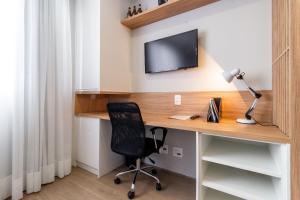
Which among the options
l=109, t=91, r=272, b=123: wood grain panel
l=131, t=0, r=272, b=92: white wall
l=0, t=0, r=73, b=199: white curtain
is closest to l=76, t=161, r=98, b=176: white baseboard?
l=0, t=0, r=73, b=199: white curtain

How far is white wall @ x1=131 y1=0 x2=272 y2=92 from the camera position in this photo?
61.9 inches

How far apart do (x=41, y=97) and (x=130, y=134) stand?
109 cm

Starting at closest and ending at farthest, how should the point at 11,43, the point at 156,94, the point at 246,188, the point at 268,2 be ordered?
the point at 246,188
the point at 268,2
the point at 11,43
the point at 156,94

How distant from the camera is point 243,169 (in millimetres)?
1252

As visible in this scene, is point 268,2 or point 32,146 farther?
point 32,146

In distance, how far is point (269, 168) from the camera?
1094 mm

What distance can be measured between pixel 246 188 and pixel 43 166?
2070 millimetres

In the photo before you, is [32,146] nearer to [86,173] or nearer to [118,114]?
[86,173]

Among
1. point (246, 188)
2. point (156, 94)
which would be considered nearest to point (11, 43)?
point (156, 94)

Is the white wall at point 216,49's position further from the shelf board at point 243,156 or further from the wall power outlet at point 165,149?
the shelf board at point 243,156

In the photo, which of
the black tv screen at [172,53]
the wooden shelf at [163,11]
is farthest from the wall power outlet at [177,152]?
the wooden shelf at [163,11]

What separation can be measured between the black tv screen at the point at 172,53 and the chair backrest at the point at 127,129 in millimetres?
821

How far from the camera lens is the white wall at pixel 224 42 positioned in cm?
157

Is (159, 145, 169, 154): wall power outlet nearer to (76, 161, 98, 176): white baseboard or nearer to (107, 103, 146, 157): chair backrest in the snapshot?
(107, 103, 146, 157): chair backrest
